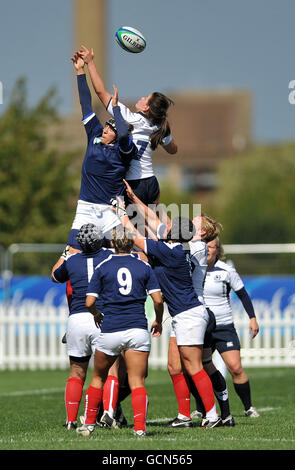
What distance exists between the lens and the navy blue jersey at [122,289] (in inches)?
338

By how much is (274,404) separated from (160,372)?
6.49 meters

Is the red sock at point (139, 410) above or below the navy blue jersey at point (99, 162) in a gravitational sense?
below

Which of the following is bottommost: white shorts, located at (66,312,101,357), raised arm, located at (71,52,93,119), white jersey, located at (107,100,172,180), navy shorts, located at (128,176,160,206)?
white shorts, located at (66,312,101,357)

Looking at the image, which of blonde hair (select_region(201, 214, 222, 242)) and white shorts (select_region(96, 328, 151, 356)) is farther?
blonde hair (select_region(201, 214, 222, 242))

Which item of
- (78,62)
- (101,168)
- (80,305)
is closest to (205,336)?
(80,305)

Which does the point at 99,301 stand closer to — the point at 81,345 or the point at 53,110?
the point at 81,345

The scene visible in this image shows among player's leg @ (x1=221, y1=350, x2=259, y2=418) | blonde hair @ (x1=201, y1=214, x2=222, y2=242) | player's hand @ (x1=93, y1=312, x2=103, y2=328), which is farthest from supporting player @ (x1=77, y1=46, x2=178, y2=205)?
player's leg @ (x1=221, y1=350, x2=259, y2=418)

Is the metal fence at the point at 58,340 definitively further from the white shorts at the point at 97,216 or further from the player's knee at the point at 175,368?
the white shorts at the point at 97,216

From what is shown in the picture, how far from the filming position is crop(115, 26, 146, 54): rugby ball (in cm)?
1001

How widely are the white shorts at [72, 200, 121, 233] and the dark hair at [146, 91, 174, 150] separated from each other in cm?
90

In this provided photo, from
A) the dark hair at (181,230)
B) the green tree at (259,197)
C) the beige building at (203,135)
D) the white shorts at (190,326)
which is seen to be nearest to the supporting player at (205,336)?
the dark hair at (181,230)

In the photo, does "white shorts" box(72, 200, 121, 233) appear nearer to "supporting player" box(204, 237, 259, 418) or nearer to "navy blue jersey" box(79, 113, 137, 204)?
"navy blue jersey" box(79, 113, 137, 204)

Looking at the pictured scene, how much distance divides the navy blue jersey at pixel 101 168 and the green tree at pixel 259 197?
57.0m

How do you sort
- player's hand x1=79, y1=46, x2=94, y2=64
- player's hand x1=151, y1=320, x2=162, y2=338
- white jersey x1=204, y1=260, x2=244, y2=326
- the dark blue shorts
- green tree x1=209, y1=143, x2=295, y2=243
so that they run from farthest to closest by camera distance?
green tree x1=209, y1=143, x2=295, y2=243 → white jersey x1=204, y1=260, x2=244, y2=326 → player's hand x1=79, y1=46, x2=94, y2=64 → the dark blue shorts → player's hand x1=151, y1=320, x2=162, y2=338
